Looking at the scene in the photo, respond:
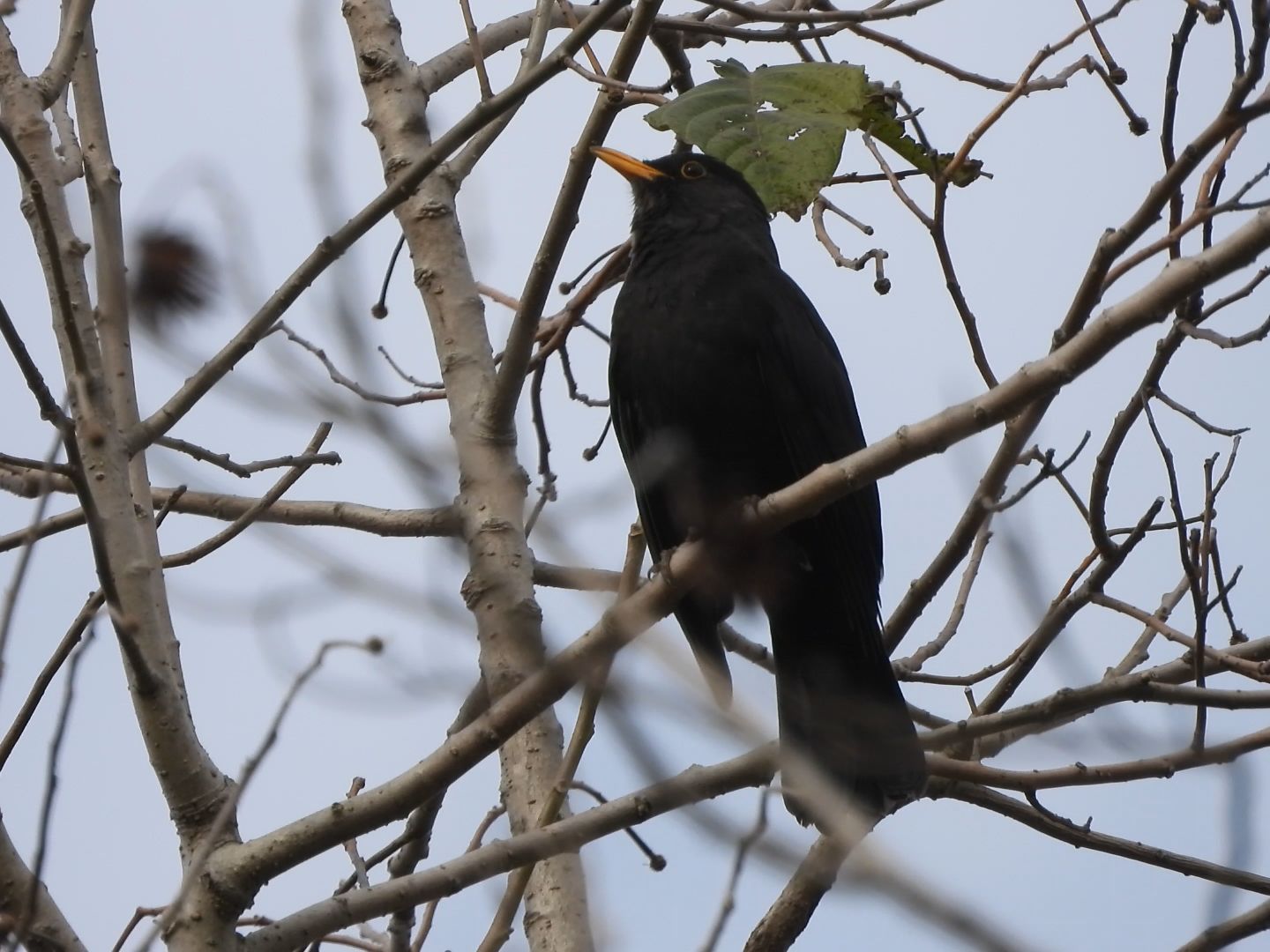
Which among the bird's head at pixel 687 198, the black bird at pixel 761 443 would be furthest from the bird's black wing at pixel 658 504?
the bird's head at pixel 687 198

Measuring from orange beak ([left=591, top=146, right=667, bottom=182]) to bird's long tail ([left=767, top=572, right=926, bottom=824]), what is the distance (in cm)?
171

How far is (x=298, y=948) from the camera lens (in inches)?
106

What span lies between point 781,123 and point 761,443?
1.35 meters

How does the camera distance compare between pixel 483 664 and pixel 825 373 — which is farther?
pixel 825 373

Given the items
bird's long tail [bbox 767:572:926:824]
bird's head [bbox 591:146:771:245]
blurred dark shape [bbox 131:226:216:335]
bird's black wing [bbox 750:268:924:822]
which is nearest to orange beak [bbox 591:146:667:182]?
bird's head [bbox 591:146:771:245]

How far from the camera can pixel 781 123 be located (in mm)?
3449

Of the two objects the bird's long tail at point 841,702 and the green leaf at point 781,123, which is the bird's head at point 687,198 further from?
the green leaf at point 781,123

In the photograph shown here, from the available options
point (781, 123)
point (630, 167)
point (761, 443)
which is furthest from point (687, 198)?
point (781, 123)

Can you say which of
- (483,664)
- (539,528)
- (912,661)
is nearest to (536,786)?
(483,664)

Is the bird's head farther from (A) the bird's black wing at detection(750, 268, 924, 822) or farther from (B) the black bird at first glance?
(A) the bird's black wing at detection(750, 268, 924, 822)

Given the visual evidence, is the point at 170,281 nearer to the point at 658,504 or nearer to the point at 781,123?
the point at 781,123

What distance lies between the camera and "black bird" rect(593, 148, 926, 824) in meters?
4.29

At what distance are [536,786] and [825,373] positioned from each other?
175cm

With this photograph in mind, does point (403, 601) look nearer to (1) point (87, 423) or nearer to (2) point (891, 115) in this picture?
(1) point (87, 423)
